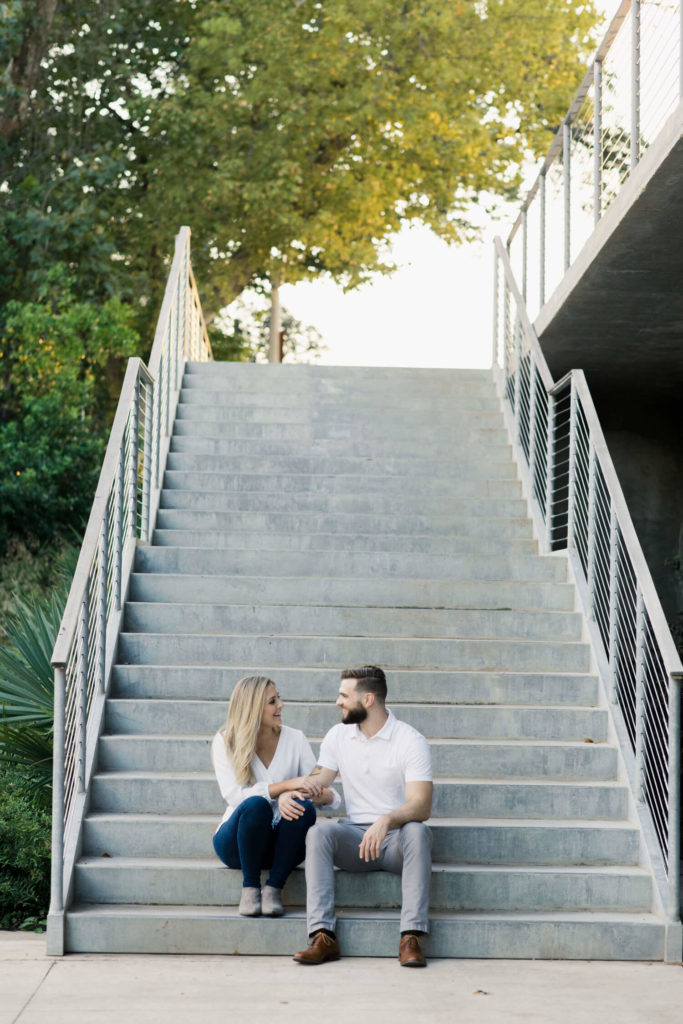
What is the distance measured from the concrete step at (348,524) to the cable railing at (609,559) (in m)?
0.28

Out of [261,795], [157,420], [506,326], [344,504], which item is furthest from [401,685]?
[506,326]

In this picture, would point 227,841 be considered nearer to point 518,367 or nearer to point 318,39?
point 518,367

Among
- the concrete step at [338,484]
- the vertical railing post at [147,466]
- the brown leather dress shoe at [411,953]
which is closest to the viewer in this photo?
the brown leather dress shoe at [411,953]

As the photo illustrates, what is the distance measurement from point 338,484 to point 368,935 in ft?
12.3

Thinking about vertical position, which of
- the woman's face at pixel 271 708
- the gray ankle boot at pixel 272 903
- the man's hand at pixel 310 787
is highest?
the woman's face at pixel 271 708

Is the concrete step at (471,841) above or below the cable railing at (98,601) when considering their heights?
below

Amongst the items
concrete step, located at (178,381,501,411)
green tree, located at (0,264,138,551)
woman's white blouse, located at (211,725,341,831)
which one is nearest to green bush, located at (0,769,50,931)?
woman's white blouse, located at (211,725,341,831)

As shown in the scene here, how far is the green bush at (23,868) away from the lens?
5234 millimetres

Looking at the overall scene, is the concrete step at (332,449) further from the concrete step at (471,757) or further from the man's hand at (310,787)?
the man's hand at (310,787)

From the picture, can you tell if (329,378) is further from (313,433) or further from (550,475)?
(550,475)

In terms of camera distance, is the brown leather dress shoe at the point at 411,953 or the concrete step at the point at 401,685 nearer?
Result: the brown leather dress shoe at the point at 411,953

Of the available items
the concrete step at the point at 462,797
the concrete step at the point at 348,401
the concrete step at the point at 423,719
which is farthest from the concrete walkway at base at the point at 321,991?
the concrete step at the point at 348,401

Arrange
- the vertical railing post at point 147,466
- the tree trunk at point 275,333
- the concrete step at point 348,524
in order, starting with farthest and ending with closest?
the tree trunk at point 275,333
the concrete step at point 348,524
the vertical railing post at point 147,466

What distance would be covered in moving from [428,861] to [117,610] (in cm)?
232
